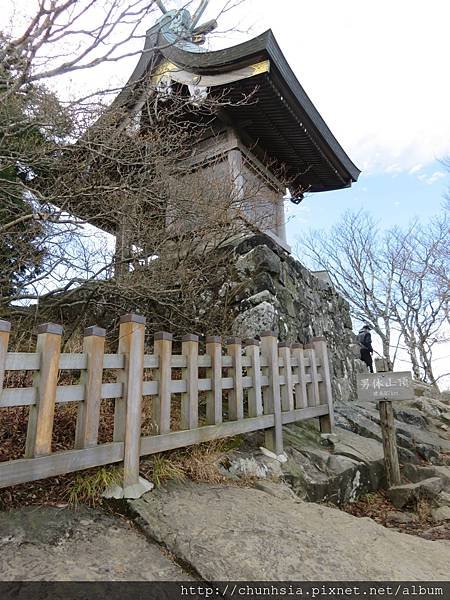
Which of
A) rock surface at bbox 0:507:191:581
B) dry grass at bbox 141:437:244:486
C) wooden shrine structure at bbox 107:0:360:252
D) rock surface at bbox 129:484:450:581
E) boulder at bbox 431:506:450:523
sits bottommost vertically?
boulder at bbox 431:506:450:523

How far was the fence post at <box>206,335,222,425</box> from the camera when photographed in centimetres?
320

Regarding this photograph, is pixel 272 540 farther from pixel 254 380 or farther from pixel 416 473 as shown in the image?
pixel 416 473

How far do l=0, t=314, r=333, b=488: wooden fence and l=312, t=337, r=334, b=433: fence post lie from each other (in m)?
0.57

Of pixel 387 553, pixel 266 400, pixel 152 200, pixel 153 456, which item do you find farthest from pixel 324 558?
pixel 152 200

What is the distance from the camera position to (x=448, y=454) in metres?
5.99

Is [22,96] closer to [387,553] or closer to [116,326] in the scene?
[116,326]

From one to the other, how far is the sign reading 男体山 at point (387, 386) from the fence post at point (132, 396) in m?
3.03

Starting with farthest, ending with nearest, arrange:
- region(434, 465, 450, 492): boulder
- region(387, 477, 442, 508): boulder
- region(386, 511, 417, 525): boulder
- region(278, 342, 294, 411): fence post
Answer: region(434, 465, 450, 492): boulder < region(278, 342, 294, 411): fence post < region(387, 477, 442, 508): boulder < region(386, 511, 417, 525): boulder

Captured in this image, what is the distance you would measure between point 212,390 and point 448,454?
4.86 m

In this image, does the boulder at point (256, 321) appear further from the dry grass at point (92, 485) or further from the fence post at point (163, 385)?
the dry grass at point (92, 485)

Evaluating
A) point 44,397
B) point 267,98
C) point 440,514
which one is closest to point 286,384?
point 440,514

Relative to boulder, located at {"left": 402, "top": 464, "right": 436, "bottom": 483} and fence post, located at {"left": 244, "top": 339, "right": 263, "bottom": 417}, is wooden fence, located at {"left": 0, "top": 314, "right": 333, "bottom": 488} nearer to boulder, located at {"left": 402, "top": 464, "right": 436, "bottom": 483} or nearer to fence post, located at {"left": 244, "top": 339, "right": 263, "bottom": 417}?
fence post, located at {"left": 244, "top": 339, "right": 263, "bottom": 417}

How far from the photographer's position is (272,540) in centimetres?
219

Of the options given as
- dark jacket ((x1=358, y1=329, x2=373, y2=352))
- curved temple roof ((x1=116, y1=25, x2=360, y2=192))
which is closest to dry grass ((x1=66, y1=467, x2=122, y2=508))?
curved temple roof ((x1=116, y1=25, x2=360, y2=192))
